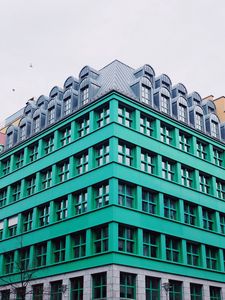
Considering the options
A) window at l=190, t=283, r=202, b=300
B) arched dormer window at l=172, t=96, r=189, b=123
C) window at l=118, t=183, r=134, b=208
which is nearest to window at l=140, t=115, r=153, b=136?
arched dormer window at l=172, t=96, r=189, b=123

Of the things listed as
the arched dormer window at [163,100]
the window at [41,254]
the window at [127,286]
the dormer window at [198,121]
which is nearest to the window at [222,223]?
the dormer window at [198,121]

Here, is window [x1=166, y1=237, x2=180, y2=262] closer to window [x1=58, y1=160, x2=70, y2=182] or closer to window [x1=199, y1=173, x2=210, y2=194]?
window [x1=199, y1=173, x2=210, y2=194]

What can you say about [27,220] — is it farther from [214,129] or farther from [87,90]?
[214,129]

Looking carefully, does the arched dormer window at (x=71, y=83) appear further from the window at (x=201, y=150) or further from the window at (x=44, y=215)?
the window at (x=201, y=150)

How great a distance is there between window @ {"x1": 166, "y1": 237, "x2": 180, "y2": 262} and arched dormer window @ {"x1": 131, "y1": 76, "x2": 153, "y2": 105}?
13273mm

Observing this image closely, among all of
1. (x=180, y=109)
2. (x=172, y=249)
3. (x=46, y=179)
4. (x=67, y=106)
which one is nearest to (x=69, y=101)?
(x=67, y=106)

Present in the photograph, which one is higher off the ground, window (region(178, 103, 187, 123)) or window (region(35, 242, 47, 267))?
window (region(178, 103, 187, 123))

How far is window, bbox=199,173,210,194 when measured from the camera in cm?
4903

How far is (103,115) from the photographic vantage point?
1722 inches

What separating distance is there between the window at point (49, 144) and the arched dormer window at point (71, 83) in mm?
5649

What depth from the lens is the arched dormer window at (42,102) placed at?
53.6 m

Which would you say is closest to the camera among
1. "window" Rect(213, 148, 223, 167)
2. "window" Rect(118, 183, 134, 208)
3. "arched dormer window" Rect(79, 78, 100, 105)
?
"window" Rect(118, 183, 134, 208)

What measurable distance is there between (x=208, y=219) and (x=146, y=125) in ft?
38.0

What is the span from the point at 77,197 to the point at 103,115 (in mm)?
7813
